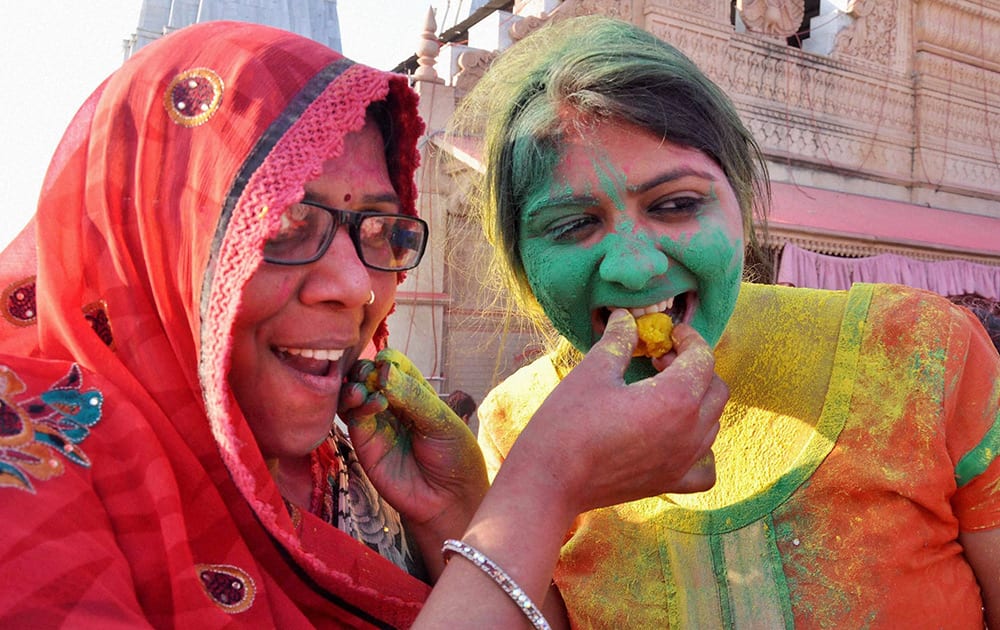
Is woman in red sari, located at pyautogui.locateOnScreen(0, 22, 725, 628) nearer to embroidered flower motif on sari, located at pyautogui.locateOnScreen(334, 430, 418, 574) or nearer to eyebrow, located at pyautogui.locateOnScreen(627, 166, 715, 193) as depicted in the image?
embroidered flower motif on sari, located at pyautogui.locateOnScreen(334, 430, 418, 574)

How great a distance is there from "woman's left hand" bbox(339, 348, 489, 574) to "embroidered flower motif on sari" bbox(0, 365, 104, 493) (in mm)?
505

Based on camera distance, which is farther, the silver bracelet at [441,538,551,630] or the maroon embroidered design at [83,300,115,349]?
the maroon embroidered design at [83,300,115,349]

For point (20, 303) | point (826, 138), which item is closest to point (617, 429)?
point (20, 303)

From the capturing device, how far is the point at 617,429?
129 cm

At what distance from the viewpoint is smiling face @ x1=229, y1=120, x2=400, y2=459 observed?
1.33 metres

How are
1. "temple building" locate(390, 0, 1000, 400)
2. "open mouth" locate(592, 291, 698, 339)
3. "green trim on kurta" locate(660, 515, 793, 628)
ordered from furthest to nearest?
"temple building" locate(390, 0, 1000, 400) < "open mouth" locate(592, 291, 698, 339) < "green trim on kurta" locate(660, 515, 793, 628)

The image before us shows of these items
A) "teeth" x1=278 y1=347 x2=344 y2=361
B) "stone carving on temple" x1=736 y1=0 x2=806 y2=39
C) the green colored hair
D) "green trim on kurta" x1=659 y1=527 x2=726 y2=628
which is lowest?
"green trim on kurta" x1=659 y1=527 x2=726 y2=628

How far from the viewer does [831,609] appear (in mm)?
1515

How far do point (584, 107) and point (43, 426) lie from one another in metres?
1.13

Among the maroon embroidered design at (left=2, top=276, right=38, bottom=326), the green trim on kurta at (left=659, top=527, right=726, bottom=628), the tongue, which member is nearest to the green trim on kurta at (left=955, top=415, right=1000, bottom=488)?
the green trim on kurta at (left=659, top=527, right=726, bottom=628)

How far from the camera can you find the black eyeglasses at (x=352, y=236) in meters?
1.34

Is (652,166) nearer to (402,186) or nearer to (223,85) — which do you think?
(402,186)

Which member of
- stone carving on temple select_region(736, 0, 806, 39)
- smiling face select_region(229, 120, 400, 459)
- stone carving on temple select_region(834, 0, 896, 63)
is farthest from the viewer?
stone carving on temple select_region(834, 0, 896, 63)

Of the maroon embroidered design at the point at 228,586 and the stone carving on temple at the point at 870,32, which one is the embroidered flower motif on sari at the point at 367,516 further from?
the stone carving on temple at the point at 870,32
